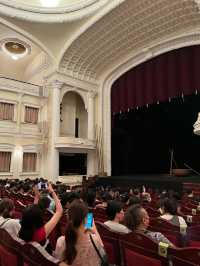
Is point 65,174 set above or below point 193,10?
below

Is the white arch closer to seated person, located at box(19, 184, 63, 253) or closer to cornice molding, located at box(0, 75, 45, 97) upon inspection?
cornice molding, located at box(0, 75, 45, 97)

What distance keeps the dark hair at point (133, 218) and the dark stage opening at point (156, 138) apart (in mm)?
14458

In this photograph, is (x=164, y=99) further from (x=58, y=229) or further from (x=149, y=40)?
(x=58, y=229)

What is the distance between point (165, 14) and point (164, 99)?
14.6ft

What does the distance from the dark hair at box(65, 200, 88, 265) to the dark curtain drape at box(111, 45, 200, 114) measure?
12.5 metres

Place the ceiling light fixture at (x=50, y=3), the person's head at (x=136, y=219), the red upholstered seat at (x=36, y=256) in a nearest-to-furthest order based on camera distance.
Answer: the red upholstered seat at (x=36, y=256) < the person's head at (x=136, y=219) < the ceiling light fixture at (x=50, y=3)

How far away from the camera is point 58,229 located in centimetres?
343

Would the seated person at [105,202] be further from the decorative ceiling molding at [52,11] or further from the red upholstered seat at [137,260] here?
the decorative ceiling molding at [52,11]

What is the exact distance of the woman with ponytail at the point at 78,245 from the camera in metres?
1.81

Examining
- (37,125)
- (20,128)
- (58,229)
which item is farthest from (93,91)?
(58,229)

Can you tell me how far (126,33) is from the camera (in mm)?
14414

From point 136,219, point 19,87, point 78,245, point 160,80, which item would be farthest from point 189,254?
point 19,87

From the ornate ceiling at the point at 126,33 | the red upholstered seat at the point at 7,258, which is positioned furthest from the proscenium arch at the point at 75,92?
the red upholstered seat at the point at 7,258

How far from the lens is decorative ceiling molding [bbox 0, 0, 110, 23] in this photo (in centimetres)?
1312
